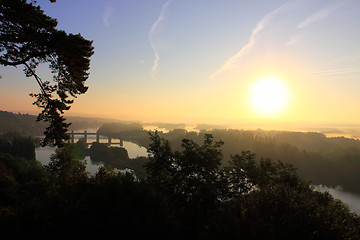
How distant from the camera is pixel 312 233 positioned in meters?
7.43

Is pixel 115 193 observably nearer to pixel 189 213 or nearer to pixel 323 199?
pixel 189 213

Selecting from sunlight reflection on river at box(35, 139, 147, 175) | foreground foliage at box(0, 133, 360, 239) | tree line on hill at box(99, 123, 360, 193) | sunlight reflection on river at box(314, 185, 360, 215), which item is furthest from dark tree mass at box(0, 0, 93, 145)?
tree line on hill at box(99, 123, 360, 193)

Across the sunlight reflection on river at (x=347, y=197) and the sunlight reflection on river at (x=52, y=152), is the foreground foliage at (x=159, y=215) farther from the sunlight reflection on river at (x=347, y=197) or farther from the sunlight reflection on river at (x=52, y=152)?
the sunlight reflection on river at (x=52, y=152)

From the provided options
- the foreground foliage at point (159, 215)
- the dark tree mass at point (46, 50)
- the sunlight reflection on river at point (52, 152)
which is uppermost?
the dark tree mass at point (46, 50)

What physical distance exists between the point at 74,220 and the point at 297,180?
14.1 meters

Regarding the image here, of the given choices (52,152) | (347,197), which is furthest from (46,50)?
(52,152)

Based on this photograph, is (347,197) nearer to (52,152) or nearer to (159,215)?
(159,215)

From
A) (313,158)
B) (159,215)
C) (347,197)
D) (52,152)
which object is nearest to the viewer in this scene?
(159,215)

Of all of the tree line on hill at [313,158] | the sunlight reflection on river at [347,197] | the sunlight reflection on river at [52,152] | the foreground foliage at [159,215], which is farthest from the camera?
the sunlight reflection on river at [52,152]

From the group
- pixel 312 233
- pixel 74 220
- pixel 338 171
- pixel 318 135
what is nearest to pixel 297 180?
pixel 312 233

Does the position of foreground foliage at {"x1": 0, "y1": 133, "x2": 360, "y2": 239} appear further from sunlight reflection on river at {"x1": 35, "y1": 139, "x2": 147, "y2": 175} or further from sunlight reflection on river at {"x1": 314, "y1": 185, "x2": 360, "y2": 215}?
sunlight reflection on river at {"x1": 35, "y1": 139, "x2": 147, "y2": 175}

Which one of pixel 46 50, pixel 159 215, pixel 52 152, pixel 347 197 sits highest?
pixel 46 50

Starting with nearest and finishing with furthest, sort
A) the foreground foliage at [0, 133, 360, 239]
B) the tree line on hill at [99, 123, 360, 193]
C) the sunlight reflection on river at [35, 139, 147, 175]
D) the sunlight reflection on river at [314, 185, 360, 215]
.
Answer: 1. the foreground foliage at [0, 133, 360, 239]
2. the sunlight reflection on river at [314, 185, 360, 215]
3. the tree line on hill at [99, 123, 360, 193]
4. the sunlight reflection on river at [35, 139, 147, 175]

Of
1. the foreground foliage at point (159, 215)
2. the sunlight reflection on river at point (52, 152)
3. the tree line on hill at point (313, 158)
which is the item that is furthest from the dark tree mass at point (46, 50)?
the tree line on hill at point (313, 158)
